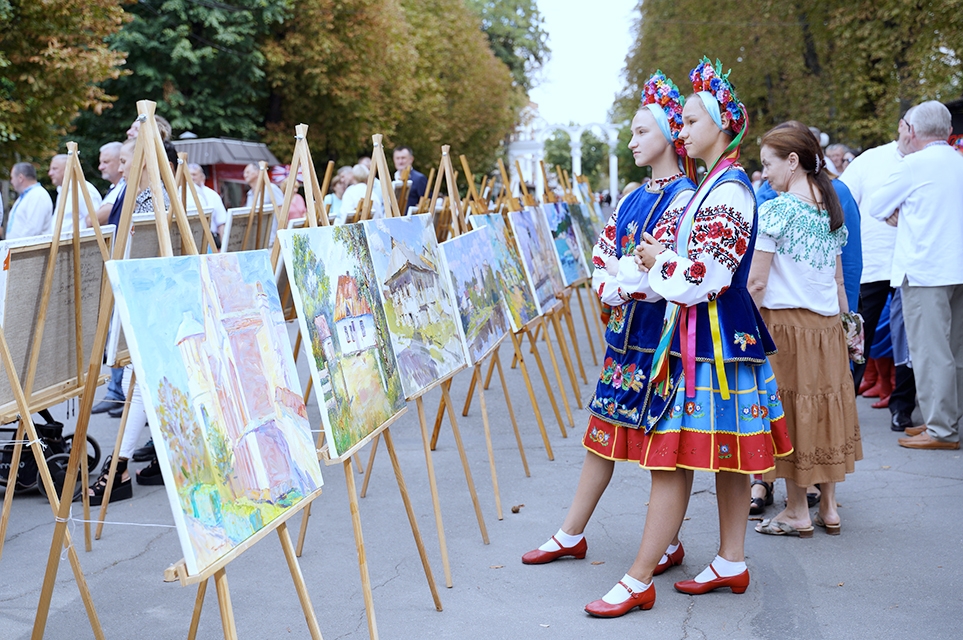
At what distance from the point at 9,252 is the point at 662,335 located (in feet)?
7.84

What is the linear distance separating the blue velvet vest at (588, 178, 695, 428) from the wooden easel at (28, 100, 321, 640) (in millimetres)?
1367

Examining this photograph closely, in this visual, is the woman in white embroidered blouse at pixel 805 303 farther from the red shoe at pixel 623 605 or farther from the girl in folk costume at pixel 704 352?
the red shoe at pixel 623 605

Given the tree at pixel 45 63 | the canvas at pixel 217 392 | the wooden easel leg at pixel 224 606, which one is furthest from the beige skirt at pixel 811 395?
the tree at pixel 45 63

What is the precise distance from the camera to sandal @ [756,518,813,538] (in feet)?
15.1

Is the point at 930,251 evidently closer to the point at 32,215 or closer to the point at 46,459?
the point at 46,459

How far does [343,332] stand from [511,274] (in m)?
2.65

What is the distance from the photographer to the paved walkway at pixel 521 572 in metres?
3.69

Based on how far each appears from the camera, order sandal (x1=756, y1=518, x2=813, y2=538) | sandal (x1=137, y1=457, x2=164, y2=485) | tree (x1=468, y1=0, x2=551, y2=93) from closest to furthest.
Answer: sandal (x1=756, y1=518, x2=813, y2=538) → sandal (x1=137, y1=457, x2=164, y2=485) → tree (x1=468, y1=0, x2=551, y2=93)

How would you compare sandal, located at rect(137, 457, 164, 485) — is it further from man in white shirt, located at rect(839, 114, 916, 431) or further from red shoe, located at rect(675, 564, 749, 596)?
man in white shirt, located at rect(839, 114, 916, 431)

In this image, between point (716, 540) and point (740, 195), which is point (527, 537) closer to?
point (716, 540)

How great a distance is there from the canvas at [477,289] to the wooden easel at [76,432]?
156 centimetres

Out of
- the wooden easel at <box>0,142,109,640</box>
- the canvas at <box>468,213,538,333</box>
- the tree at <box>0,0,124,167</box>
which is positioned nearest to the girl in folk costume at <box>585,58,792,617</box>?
the wooden easel at <box>0,142,109,640</box>

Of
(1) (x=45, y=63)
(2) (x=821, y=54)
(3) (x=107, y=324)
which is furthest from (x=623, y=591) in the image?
(2) (x=821, y=54)

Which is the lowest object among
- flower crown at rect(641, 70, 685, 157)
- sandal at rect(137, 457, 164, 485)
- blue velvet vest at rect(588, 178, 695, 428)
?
sandal at rect(137, 457, 164, 485)
